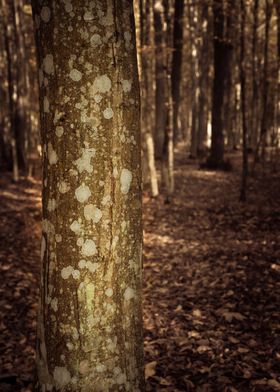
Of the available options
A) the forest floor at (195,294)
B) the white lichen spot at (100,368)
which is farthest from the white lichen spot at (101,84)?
the forest floor at (195,294)

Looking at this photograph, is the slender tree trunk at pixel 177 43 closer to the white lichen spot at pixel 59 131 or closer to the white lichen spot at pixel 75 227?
the white lichen spot at pixel 59 131

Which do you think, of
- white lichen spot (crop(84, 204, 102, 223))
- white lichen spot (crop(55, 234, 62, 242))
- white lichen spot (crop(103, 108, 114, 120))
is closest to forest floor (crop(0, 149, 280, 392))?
white lichen spot (crop(55, 234, 62, 242))

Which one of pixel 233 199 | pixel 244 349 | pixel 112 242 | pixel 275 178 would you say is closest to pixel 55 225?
pixel 112 242

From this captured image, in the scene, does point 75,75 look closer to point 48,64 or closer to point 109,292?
point 48,64

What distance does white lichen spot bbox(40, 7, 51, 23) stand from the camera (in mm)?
1662

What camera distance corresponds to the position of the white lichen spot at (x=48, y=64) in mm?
1689

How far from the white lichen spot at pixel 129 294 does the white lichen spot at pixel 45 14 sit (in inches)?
53.2

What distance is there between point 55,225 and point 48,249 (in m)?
0.14

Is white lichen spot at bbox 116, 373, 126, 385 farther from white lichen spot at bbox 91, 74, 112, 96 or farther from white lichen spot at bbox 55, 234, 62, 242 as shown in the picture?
white lichen spot at bbox 91, 74, 112, 96

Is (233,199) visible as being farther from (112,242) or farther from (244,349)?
(112,242)

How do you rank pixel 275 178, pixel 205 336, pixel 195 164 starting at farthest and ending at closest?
pixel 195 164
pixel 275 178
pixel 205 336

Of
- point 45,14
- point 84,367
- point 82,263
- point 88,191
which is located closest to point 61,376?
point 84,367

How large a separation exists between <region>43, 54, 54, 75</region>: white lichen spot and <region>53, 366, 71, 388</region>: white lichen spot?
1.45 metres

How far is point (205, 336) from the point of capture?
13.8 feet
